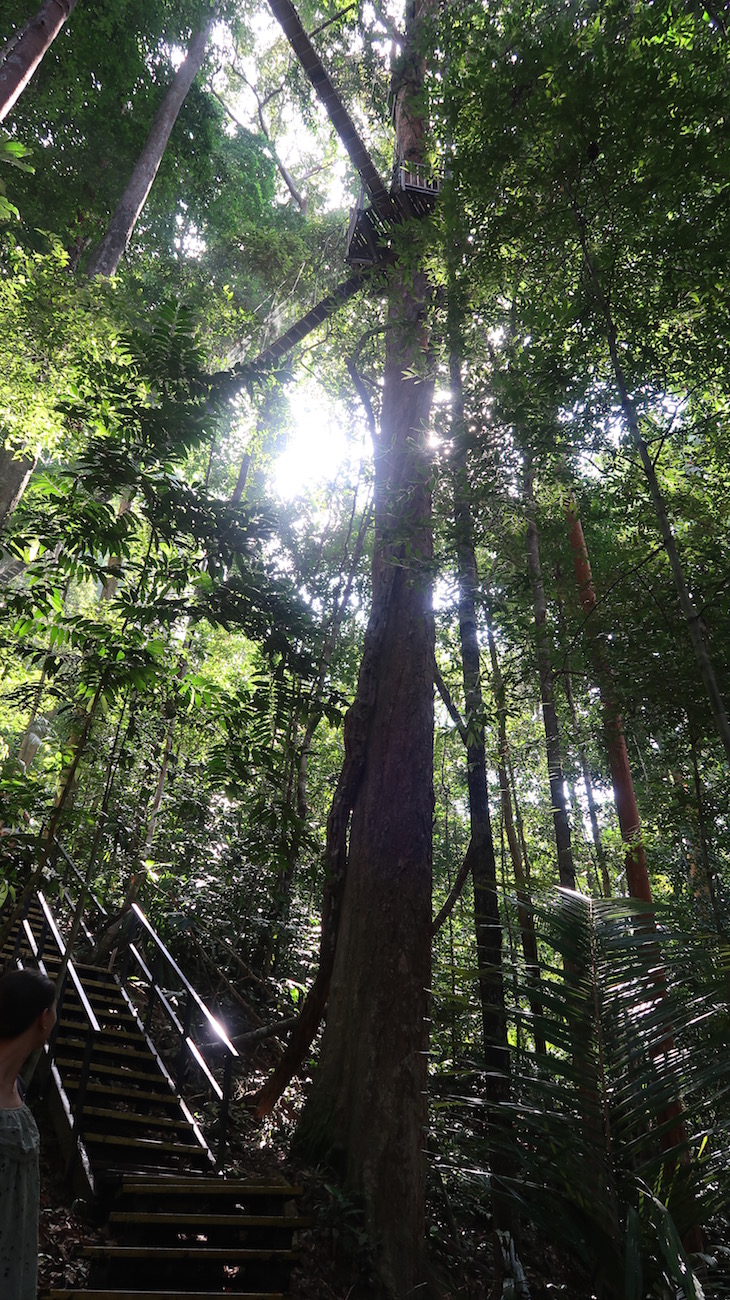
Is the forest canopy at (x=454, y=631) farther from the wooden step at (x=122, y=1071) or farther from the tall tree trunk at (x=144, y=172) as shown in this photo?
the wooden step at (x=122, y=1071)

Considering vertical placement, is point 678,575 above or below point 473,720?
below

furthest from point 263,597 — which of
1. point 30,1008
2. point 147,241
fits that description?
point 147,241

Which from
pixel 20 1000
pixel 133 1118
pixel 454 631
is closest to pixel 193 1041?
pixel 133 1118

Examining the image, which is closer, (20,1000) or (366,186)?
(20,1000)

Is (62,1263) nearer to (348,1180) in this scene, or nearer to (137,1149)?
(137,1149)

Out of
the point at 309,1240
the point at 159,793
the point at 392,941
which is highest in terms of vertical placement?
the point at 159,793

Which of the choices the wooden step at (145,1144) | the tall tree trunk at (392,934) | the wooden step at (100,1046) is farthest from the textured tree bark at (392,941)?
the wooden step at (100,1046)

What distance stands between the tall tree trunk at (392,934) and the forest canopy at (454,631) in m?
0.02

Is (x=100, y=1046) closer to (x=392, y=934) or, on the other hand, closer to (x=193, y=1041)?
(x=193, y=1041)

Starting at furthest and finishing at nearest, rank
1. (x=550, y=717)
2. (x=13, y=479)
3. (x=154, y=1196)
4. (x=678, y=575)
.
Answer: (x=13, y=479)
(x=550, y=717)
(x=154, y=1196)
(x=678, y=575)

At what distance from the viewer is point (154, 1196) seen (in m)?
3.38

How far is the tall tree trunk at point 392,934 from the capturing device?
3.72 metres

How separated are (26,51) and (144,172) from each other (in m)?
4.23

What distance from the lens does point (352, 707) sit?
5086 millimetres
